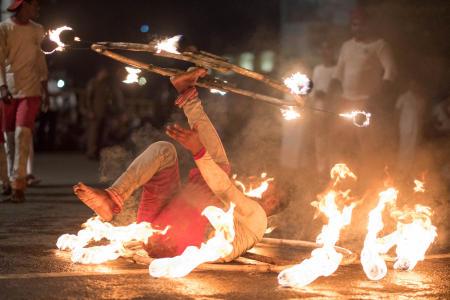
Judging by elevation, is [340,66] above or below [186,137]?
above

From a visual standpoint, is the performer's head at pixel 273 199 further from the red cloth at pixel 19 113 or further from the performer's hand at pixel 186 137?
the red cloth at pixel 19 113

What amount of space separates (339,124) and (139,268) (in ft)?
22.8

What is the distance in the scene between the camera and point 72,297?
156 inches

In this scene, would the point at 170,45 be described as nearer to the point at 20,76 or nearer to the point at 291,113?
the point at 291,113

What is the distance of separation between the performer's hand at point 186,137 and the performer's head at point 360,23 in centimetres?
605

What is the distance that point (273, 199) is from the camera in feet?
17.3

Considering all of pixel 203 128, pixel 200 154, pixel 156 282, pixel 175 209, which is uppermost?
pixel 203 128

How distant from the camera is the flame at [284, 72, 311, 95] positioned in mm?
5938

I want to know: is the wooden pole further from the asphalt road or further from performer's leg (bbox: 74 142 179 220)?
the asphalt road

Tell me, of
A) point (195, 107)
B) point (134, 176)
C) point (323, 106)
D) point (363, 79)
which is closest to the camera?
point (134, 176)

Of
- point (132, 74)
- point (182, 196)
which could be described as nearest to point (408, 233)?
point (182, 196)

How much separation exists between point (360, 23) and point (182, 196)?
19.5 ft

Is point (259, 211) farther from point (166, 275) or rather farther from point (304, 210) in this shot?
point (304, 210)

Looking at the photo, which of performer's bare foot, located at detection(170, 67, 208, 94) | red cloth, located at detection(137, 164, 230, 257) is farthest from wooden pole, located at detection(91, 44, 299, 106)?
red cloth, located at detection(137, 164, 230, 257)
